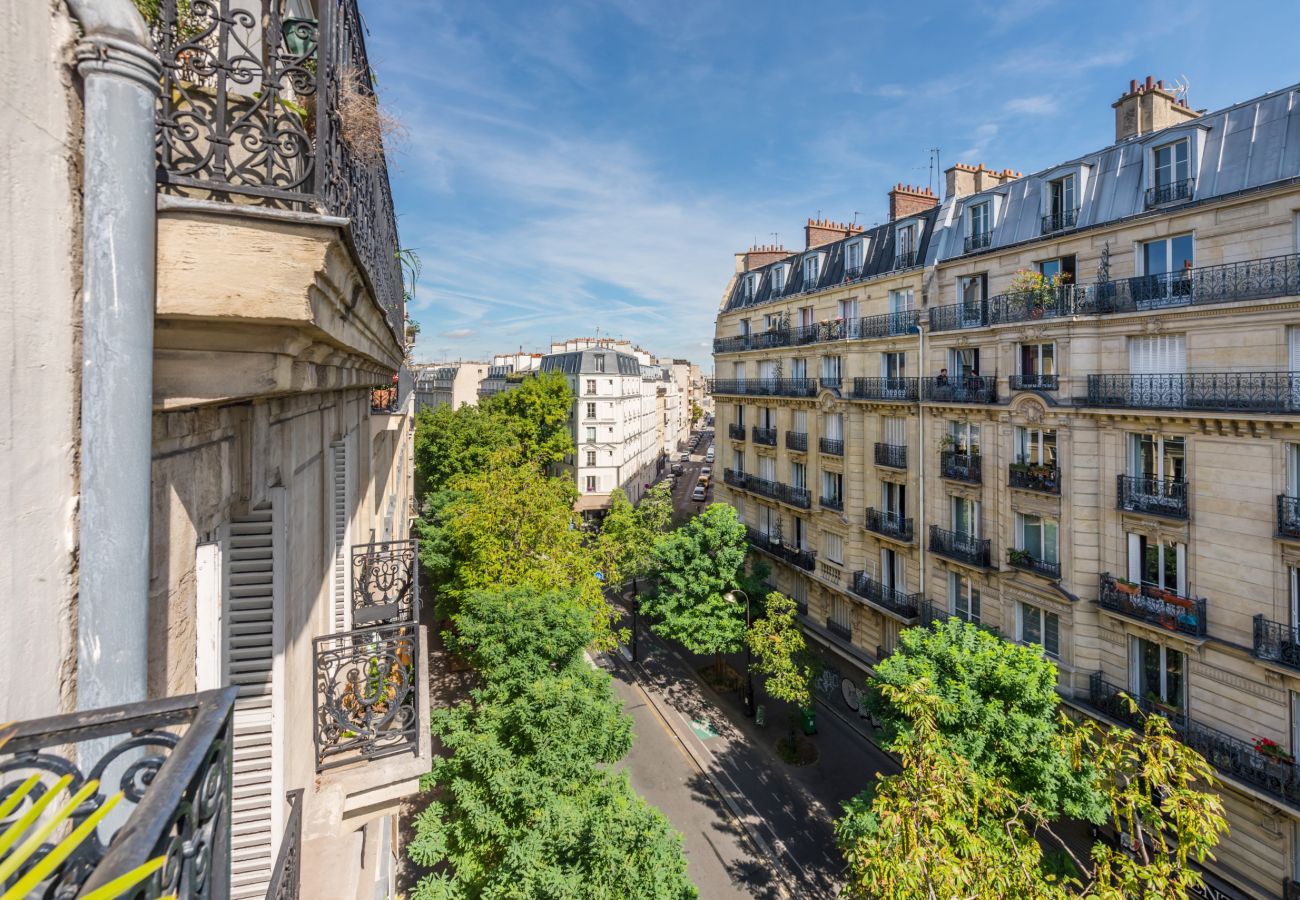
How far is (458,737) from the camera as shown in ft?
45.2

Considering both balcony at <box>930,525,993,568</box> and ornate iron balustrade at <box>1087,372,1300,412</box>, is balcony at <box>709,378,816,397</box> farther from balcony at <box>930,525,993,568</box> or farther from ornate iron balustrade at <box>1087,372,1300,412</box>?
ornate iron balustrade at <box>1087,372,1300,412</box>

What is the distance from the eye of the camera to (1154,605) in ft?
51.1

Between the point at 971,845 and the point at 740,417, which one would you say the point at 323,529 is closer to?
the point at 971,845

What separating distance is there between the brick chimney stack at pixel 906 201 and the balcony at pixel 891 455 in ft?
32.5

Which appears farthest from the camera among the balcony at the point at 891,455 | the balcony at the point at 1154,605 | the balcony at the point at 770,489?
the balcony at the point at 770,489

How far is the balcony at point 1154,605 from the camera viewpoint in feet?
48.4

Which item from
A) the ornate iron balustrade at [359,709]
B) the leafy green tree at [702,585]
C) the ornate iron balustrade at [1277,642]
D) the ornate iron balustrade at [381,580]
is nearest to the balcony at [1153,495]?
the ornate iron balustrade at [1277,642]

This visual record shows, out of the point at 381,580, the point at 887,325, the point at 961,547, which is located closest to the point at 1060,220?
the point at 887,325

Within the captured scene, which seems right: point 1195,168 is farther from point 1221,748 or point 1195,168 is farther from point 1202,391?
point 1221,748

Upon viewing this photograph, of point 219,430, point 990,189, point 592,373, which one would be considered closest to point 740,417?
point 990,189

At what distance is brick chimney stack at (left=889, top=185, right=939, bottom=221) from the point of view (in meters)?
26.4

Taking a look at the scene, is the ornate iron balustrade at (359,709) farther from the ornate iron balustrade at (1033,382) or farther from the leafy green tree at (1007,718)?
the ornate iron balustrade at (1033,382)

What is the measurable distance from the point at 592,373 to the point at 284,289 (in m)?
47.8

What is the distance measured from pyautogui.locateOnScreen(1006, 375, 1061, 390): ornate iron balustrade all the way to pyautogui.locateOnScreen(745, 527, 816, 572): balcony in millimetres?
11188
